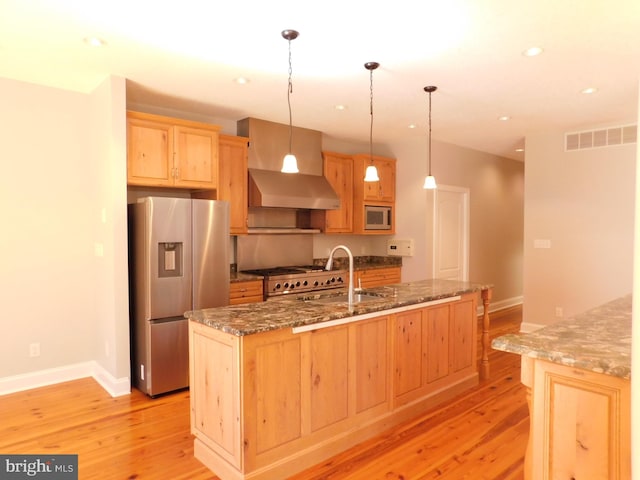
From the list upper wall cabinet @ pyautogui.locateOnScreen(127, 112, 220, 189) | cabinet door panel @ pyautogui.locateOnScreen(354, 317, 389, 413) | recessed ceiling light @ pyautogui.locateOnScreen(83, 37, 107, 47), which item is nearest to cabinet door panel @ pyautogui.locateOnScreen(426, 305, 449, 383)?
cabinet door panel @ pyautogui.locateOnScreen(354, 317, 389, 413)

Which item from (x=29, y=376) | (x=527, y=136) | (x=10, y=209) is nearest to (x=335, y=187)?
(x=527, y=136)

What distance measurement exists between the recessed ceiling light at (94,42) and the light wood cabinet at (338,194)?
3.02 metres

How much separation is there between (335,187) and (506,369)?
9.55 feet

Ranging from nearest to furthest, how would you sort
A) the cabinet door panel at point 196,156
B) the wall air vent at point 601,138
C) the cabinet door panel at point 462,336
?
1. the cabinet door panel at point 462,336
2. the cabinet door panel at point 196,156
3. the wall air vent at point 601,138

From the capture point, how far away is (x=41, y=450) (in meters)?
2.61

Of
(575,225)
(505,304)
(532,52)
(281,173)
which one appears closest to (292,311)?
(532,52)

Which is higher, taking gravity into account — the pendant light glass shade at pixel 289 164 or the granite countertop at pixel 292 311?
the pendant light glass shade at pixel 289 164

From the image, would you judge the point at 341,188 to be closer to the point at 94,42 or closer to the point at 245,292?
the point at 245,292

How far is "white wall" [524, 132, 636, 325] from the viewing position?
4.82 meters

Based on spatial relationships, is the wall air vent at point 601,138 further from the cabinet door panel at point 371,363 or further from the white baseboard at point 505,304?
the cabinet door panel at point 371,363

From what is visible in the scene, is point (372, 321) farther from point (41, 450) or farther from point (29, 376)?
point (29, 376)

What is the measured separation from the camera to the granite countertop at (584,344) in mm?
1582

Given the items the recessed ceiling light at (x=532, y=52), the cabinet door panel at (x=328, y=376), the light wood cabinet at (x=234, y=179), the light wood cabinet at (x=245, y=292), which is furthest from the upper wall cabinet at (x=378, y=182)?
the cabinet door panel at (x=328, y=376)

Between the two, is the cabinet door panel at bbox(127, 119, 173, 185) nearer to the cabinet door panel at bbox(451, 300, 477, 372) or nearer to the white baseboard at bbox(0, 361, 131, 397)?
the white baseboard at bbox(0, 361, 131, 397)
